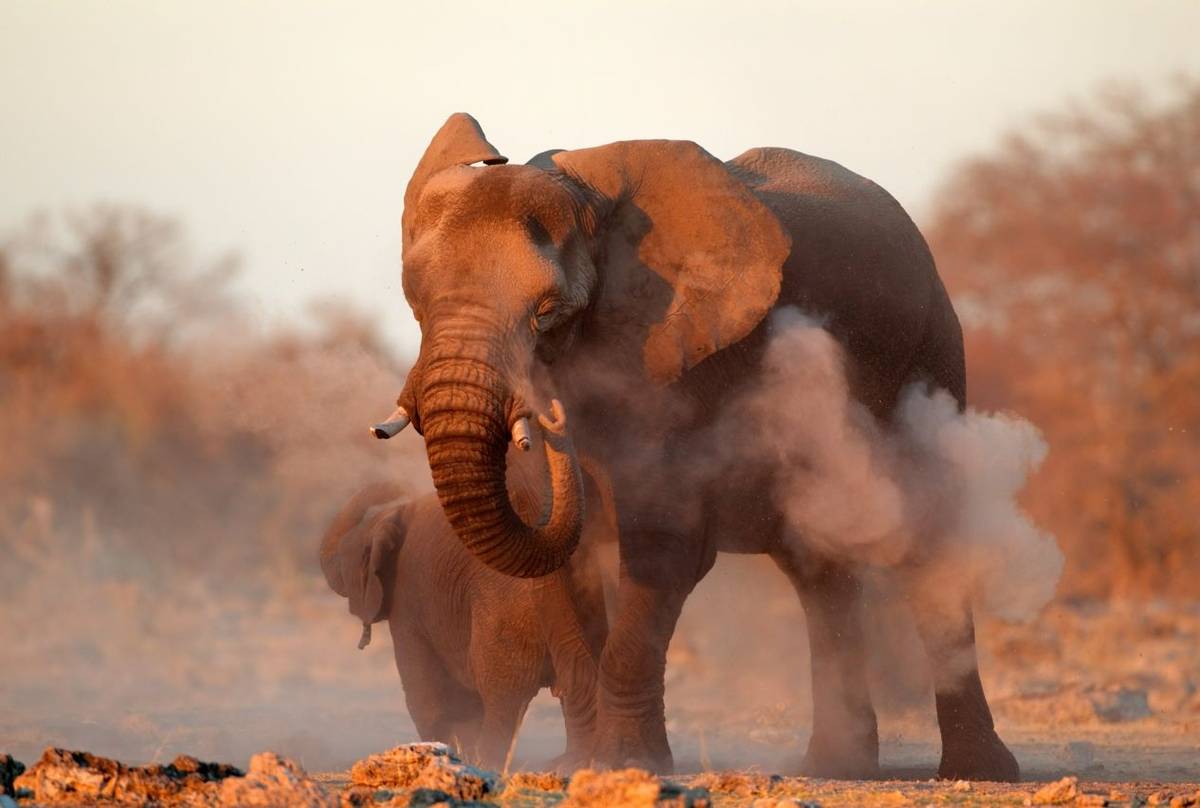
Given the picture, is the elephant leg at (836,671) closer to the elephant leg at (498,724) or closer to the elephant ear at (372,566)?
the elephant leg at (498,724)

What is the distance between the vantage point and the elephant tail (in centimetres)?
1048

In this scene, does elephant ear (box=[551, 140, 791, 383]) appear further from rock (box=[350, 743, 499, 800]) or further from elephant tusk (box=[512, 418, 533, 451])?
rock (box=[350, 743, 499, 800])

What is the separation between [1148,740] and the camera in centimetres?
1158

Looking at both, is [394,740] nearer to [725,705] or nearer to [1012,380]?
[725,705]

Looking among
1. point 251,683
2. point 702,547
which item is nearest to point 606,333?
point 702,547

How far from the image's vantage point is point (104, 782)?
18.0ft

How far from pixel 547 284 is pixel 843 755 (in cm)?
342

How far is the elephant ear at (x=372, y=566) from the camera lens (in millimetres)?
10469

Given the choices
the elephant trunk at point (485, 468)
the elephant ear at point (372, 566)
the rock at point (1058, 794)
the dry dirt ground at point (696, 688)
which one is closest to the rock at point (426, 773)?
the dry dirt ground at point (696, 688)

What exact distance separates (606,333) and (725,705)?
15.4 ft

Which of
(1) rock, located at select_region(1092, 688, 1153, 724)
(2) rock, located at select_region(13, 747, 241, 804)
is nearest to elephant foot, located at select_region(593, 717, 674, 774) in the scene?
(2) rock, located at select_region(13, 747, 241, 804)

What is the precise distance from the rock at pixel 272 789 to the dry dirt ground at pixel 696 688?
84 cm

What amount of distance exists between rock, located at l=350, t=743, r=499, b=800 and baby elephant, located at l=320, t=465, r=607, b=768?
253cm

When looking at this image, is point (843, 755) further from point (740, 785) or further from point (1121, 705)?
point (740, 785)
